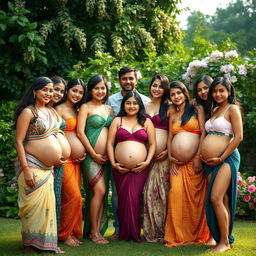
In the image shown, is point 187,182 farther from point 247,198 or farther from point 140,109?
point 247,198

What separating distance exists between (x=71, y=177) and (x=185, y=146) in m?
1.45

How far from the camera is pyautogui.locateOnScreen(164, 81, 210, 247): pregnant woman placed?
494cm

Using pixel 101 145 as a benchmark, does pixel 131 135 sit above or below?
above

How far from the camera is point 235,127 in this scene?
4.62 m

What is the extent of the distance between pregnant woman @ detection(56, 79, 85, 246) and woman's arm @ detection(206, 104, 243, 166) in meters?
1.65

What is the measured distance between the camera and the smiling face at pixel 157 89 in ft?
17.1

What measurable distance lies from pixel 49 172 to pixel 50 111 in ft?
2.38

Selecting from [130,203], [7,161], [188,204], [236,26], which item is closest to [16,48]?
[7,161]

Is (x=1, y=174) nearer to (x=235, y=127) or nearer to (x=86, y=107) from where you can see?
(x=86, y=107)

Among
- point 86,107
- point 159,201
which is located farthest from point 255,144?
point 86,107

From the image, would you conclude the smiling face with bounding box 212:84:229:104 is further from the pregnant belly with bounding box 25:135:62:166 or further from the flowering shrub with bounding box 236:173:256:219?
the flowering shrub with bounding box 236:173:256:219

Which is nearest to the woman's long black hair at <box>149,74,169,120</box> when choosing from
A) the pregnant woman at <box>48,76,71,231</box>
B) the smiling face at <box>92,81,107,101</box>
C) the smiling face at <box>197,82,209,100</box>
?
the smiling face at <box>197,82,209,100</box>

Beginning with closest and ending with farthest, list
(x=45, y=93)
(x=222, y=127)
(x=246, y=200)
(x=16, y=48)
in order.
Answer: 1. (x=45, y=93)
2. (x=222, y=127)
3. (x=246, y=200)
4. (x=16, y=48)

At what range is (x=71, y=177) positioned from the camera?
497 cm
